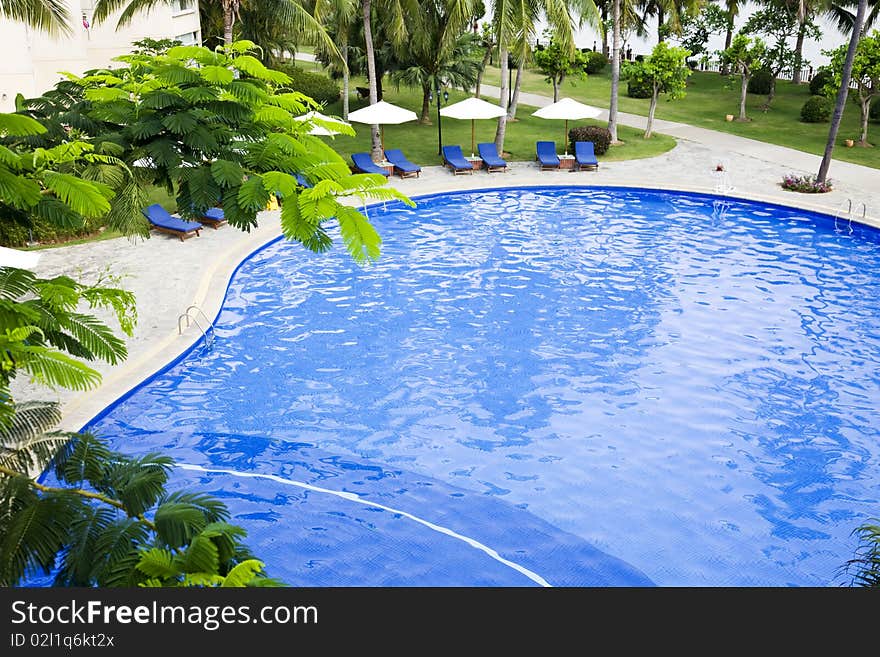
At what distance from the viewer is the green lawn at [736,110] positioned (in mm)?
33850

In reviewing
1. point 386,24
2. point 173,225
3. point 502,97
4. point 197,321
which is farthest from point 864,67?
point 197,321

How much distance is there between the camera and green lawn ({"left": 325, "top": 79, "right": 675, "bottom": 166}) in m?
32.1

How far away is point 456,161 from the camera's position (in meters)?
29.7

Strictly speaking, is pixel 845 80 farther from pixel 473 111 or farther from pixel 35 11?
pixel 35 11

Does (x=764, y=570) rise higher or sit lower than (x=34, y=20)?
lower

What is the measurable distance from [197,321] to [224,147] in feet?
31.6

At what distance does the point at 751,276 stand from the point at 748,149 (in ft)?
45.5

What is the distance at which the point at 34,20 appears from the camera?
22250mm

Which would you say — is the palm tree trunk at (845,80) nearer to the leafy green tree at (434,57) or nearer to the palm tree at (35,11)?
the leafy green tree at (434,57)

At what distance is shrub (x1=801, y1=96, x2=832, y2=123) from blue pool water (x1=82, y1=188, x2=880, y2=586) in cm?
1683

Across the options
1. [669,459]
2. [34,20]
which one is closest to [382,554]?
[669,459]
